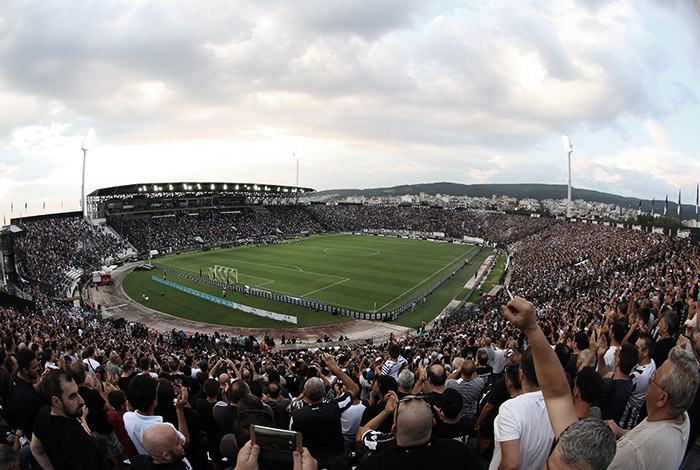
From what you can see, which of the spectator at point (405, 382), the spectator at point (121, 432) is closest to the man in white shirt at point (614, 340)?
the spectator at point (405, 382)

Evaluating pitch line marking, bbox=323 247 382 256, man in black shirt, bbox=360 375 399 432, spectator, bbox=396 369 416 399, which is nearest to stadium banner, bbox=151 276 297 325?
pitch line marking, bbox=323 247 382 256

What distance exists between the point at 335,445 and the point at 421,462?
83.1 inches

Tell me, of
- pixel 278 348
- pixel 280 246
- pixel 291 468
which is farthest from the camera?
pixel 280 246

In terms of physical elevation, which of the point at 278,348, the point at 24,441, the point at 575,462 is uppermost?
the point at 575,462

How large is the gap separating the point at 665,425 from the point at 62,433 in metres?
5.05

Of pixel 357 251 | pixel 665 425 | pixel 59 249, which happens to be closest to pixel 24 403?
pixel 665 425

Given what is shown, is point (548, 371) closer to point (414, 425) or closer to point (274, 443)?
point (414, 425)

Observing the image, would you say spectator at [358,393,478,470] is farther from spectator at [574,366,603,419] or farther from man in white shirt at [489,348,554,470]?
spectator at [574,366,603,419]

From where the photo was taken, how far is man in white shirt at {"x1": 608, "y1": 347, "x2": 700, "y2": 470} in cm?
296

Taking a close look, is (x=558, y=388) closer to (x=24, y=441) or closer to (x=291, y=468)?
(x=291, y=468)

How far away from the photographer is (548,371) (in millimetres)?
3072

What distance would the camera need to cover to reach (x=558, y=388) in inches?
121

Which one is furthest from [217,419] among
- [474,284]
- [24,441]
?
[474,284]

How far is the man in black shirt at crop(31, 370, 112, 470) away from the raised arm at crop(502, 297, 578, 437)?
3.84m
